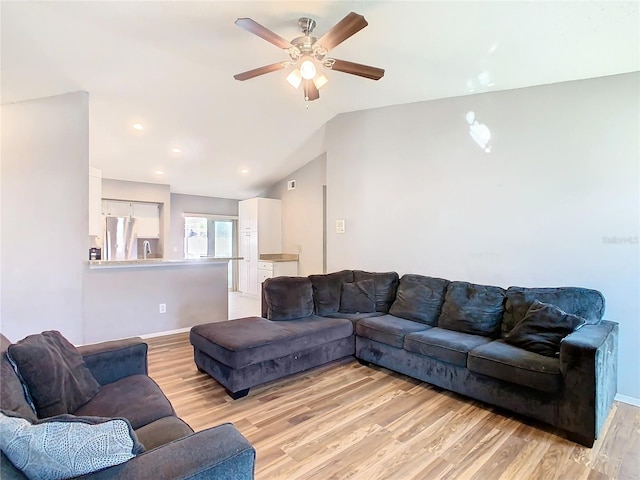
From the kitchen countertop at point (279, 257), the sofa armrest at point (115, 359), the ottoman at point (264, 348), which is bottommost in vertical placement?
the ottoman at point (264, 348)

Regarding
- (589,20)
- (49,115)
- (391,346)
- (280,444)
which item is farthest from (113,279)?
(589,20)

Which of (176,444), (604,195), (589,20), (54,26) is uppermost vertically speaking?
(54,26)

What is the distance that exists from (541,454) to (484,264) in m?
1.82

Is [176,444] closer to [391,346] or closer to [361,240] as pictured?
[391,346]

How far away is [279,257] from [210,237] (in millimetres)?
1973

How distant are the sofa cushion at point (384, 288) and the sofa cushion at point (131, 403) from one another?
2.60 m

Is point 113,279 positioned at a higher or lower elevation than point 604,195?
lower

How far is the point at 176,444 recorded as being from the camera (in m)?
1.09

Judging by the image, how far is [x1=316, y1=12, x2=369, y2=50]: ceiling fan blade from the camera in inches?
76.5

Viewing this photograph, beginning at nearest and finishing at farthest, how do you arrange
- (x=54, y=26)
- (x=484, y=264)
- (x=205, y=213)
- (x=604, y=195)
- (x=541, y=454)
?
1. (x=541, y=454)
2. (x=54, y=26)
3. (x=604, y=195)
4. (x=484, y=264)
5. (x=205, y=213)

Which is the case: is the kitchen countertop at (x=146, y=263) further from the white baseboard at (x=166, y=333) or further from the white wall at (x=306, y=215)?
the white wall at (x=306, y=215)

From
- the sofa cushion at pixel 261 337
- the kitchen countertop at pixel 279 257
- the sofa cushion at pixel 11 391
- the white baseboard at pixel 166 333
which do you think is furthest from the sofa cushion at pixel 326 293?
the kitchen countertop at pixel 279 257

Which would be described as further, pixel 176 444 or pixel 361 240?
pixel 361 240

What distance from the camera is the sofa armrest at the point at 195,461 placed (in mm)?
963
